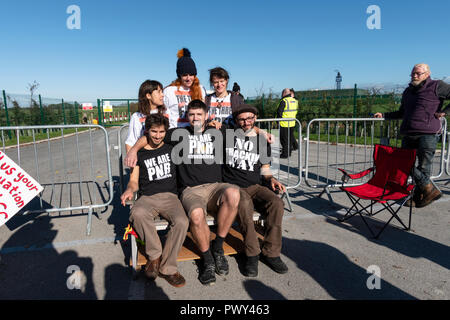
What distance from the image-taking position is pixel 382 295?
2.62 meters

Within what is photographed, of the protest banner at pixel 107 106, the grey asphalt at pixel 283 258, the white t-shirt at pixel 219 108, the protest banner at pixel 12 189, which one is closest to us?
the grey asphalt at pixel 283 258

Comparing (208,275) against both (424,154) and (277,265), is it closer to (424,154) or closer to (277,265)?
(277,265)

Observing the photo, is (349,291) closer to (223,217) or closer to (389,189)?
(223,217)

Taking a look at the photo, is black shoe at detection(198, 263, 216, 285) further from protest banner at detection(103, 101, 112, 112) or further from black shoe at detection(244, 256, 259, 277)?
protest banner at detection(103, 101, 112, 112)

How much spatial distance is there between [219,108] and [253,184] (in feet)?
4.08

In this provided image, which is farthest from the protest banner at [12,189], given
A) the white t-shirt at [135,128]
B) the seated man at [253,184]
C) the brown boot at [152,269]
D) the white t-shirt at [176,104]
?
the seated man at [253,184]

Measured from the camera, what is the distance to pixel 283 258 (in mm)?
3322

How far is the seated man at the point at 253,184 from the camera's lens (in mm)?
3051

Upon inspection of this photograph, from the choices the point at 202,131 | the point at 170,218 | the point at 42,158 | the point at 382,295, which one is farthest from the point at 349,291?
the point at 42,158

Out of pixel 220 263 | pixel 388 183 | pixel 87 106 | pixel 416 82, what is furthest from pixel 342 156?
pixel 87 106

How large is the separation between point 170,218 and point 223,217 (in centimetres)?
54

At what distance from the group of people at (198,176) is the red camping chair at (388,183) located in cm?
143

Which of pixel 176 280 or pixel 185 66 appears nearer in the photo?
pixel 176 280

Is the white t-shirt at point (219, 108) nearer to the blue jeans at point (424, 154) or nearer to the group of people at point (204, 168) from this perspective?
the group of people at point (204, 168)
